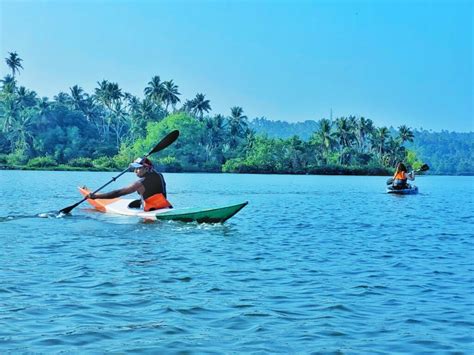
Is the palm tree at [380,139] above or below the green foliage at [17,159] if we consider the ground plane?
above

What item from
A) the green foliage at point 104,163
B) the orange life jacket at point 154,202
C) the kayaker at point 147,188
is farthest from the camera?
the green foliage at point 104,163

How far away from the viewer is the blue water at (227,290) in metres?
7.37

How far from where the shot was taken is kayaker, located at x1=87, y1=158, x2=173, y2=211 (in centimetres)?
1836

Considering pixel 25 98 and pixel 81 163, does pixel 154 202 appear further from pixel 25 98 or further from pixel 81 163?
pixel 25 98

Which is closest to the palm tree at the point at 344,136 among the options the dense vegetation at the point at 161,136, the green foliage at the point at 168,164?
the dense vegetation at the point at 161,136

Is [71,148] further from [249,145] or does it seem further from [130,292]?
[130,292]

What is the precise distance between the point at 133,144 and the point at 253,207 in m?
84.0

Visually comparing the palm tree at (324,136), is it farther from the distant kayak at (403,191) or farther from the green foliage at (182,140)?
the distant kayak at (403,191)

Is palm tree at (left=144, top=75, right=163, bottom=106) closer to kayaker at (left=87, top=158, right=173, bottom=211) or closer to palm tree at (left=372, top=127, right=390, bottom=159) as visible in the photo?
palm tree at (left=372, top=127, right=390, bottom=159)

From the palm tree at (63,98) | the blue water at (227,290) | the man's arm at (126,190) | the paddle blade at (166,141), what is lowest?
the blue water at (227,290)

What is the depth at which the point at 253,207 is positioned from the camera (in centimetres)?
3038

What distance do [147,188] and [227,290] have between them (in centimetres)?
951

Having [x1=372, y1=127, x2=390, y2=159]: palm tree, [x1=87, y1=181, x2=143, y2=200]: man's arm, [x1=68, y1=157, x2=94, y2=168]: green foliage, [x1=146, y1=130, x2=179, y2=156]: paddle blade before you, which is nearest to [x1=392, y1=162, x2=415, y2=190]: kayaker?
[x1=146, y1=130, x2=179, y2=156]: paddle blade

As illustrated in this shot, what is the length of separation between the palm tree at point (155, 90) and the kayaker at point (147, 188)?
325 feet
